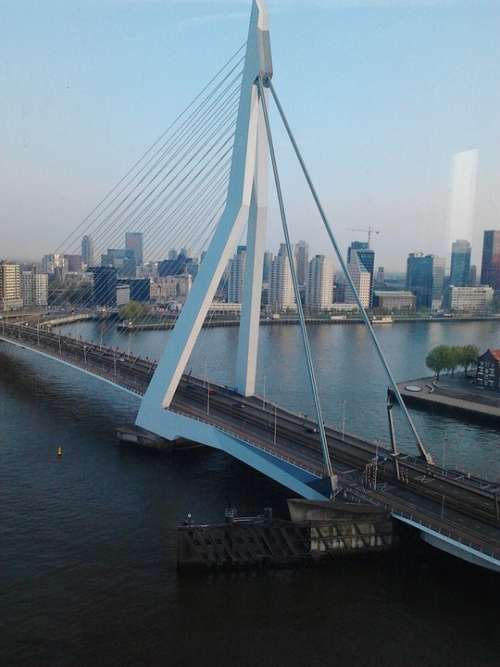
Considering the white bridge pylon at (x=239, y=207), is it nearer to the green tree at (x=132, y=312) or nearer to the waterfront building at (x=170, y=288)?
the green tree at (x=132, y=312)

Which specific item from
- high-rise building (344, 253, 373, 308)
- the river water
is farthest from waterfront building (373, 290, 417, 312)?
the river water

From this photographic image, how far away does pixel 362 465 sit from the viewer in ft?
18.0

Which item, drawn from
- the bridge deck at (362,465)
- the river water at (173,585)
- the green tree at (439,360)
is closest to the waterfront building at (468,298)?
the green tree at (439,360)

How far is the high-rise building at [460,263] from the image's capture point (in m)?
13.6

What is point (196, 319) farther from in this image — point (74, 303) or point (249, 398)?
point (74, 303)

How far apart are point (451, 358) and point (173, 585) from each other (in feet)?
27.8

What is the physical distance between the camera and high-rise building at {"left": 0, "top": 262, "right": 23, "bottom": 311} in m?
27.6

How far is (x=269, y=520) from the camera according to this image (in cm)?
479

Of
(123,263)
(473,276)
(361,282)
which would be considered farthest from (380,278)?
(123,263)

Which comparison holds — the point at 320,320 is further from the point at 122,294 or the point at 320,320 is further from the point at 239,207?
the point at 239,207

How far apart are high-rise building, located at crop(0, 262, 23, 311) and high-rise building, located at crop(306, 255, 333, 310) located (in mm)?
12795

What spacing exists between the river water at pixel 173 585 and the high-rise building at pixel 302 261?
25.7m

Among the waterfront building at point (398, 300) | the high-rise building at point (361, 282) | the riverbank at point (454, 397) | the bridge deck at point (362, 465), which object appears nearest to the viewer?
the bridge deck at point (362, 465)

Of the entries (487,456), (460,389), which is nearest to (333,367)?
(460,389)
